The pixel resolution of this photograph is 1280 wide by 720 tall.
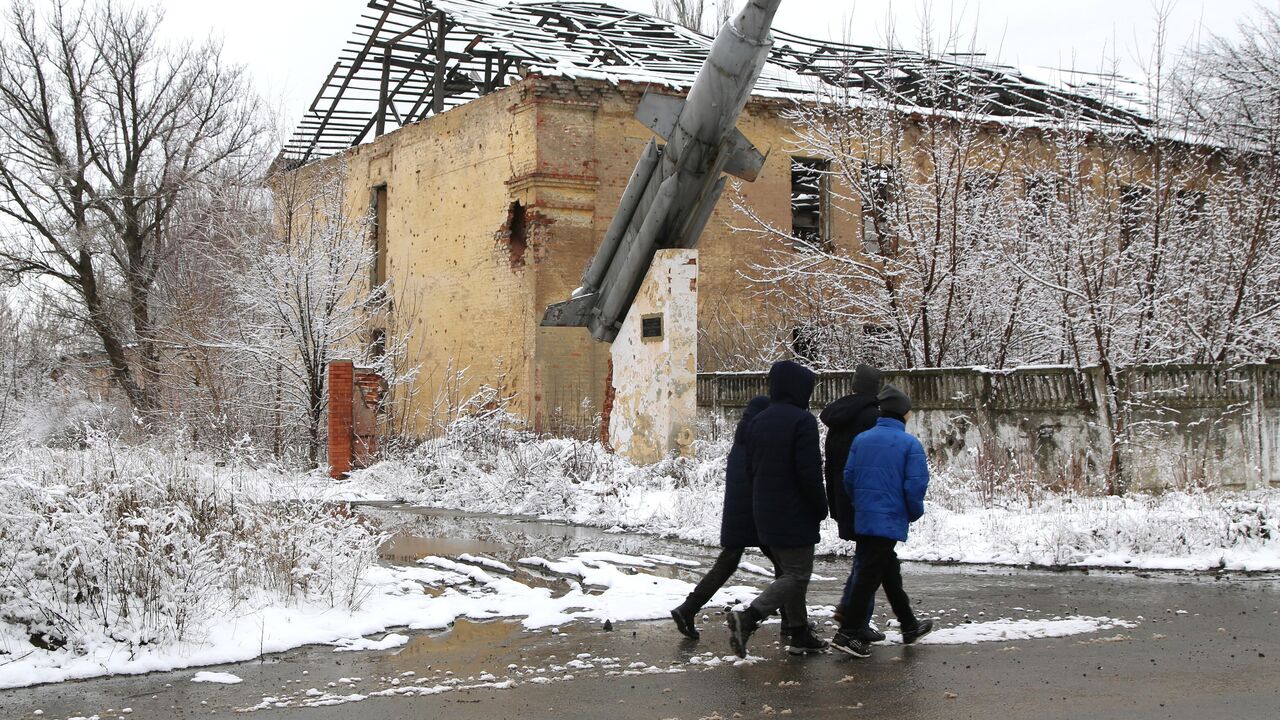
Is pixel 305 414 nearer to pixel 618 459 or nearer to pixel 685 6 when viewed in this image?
pixel 618 459

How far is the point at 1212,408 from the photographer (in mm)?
12625

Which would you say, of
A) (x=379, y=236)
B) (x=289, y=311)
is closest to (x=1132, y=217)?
(x=289, y=311)

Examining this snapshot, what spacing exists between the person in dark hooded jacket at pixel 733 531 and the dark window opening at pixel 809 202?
56.3ft

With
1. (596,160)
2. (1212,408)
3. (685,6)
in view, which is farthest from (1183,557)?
(685,6)

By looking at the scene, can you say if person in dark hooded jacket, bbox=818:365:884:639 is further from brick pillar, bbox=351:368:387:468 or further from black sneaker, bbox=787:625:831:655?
brick pillar, bbox=351:368:387:468

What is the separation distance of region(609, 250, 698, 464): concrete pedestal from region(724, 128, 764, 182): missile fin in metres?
1.33

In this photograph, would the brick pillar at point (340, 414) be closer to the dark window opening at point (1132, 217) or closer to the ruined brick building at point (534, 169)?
the ruined brick building at point (534, 169)

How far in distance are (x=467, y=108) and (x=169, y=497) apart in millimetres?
15711

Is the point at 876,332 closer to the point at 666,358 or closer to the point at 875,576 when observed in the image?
the point at 666,358

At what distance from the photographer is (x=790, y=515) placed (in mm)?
6719

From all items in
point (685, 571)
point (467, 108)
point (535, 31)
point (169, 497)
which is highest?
point (535, 31)

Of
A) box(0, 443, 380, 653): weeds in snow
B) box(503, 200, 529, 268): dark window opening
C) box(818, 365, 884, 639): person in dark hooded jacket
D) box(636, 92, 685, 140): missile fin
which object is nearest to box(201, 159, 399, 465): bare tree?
box(503, 200, 529, 268): dark window opening

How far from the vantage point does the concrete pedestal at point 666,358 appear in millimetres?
15883

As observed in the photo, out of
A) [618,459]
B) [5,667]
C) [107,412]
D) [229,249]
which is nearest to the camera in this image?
[5,667]
